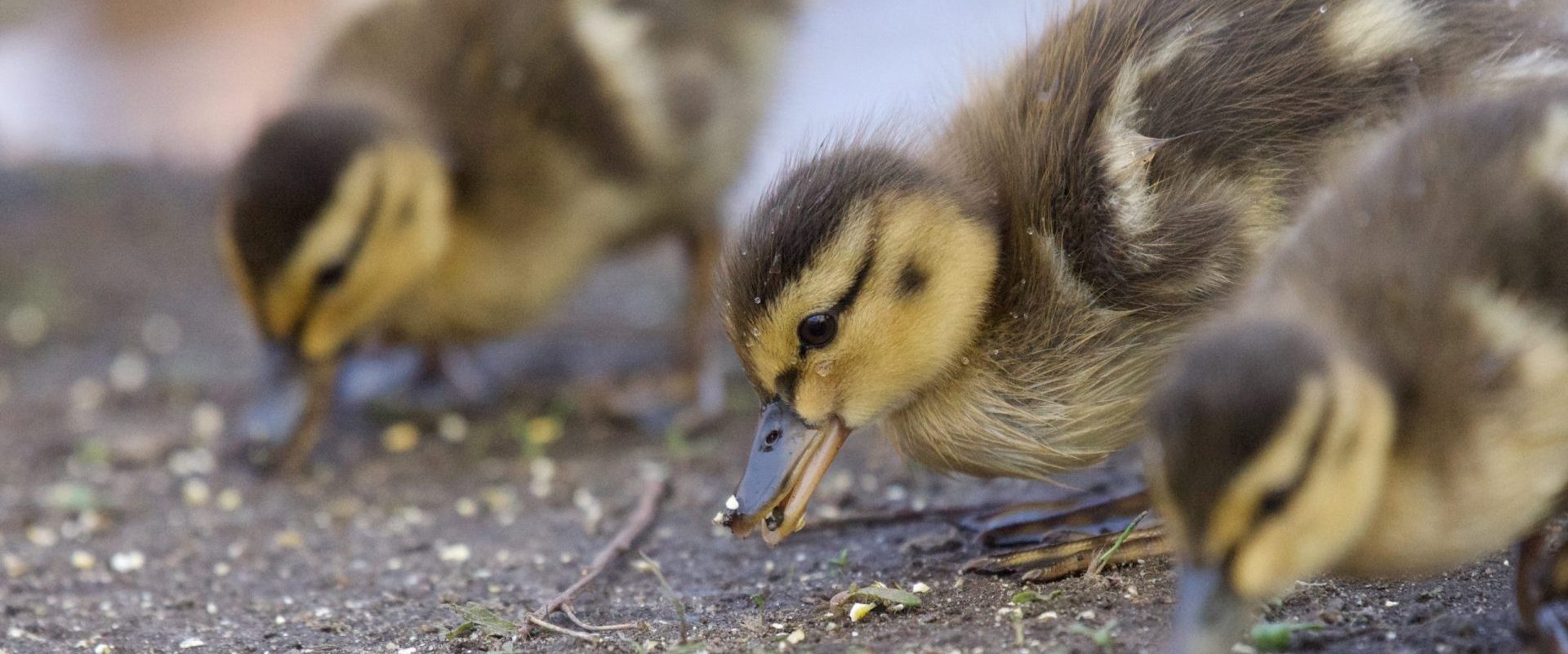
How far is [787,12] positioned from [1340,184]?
2580mm

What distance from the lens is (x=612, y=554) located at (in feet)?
9.70

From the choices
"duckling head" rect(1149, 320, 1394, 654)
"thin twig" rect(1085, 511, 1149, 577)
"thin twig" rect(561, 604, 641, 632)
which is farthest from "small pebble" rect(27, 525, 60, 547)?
"duckling head" rect(1149, 320, 1394, 654)

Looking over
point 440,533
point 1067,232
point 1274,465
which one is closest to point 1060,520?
point 1067,232

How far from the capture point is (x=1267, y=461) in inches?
67.1

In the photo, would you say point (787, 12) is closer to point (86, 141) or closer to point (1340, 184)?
point (1340, 184)

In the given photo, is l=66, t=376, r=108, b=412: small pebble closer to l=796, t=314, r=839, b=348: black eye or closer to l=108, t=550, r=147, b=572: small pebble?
l=108, t=550, r=147, b=572: small pebble

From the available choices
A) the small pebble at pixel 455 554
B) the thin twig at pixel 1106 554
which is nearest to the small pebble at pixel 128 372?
the small pebble at pixel 455 554

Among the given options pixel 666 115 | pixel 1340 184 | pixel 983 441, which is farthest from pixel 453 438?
pixel 1340 184

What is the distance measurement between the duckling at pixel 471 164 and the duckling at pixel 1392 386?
229cm

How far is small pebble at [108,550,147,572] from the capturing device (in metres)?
3.15

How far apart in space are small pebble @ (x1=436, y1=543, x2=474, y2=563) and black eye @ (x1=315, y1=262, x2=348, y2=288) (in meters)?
0.84

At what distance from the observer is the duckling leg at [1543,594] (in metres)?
2.04

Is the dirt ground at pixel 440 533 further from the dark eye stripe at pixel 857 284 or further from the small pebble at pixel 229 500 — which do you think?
the dark eye stripe at pixel 857 284

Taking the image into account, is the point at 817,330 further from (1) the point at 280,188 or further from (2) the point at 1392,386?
(1) the point at 280,188
